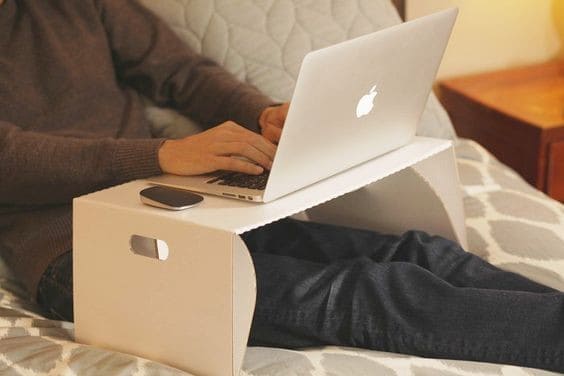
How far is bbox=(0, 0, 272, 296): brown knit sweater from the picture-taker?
134cm

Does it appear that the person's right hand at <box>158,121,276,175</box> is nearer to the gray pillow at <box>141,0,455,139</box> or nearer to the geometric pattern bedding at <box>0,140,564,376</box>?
the geometric pattern bedding at <box>0,140,564,376</box>

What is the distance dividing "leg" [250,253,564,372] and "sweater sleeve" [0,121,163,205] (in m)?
0.24

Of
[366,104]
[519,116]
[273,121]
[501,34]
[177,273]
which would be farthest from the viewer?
[501,34]

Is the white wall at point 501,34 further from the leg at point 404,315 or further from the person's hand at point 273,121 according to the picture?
the leg at point 404,315

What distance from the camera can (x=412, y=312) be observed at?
3.90 feet

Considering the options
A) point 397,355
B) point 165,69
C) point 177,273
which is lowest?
point 397,355

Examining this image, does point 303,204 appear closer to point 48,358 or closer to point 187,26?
point 48,358

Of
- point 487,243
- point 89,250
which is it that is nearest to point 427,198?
point 487,243

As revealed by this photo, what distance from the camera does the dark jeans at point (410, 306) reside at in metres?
1.14

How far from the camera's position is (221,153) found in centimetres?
125

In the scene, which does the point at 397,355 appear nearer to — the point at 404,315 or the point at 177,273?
the point at 404,315

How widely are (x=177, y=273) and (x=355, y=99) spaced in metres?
0.32

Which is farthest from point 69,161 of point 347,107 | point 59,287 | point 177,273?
point 347,107

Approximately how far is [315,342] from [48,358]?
0.35 metres
